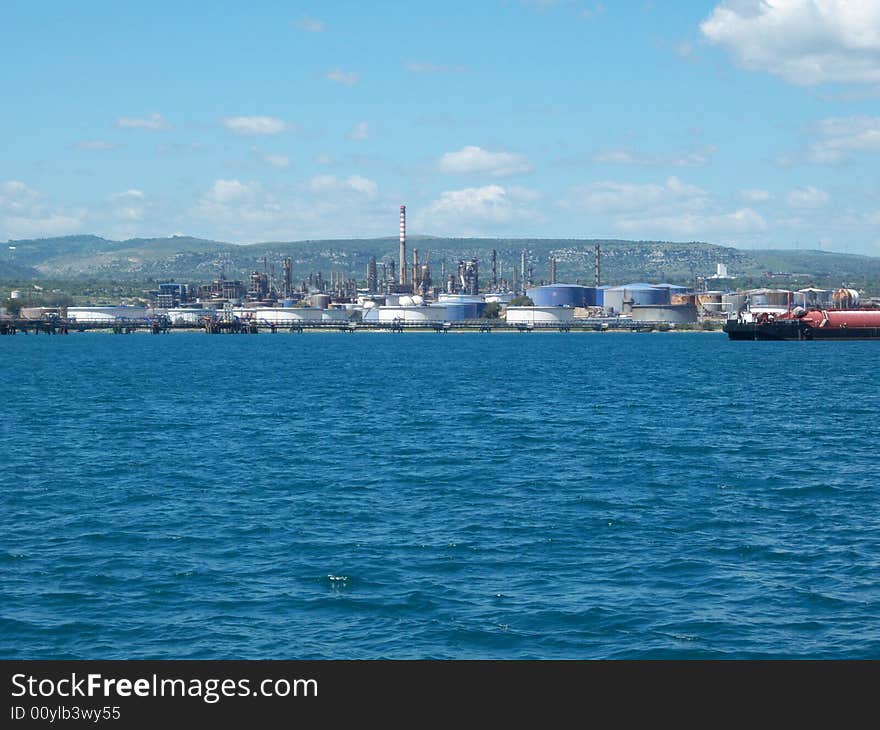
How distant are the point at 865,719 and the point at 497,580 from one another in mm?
11779

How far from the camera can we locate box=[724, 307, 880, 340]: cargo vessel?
17825 centimetres

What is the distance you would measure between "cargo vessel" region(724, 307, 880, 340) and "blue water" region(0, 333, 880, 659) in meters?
119

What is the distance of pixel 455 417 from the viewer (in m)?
59.5

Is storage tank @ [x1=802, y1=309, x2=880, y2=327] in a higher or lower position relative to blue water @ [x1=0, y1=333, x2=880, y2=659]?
higher

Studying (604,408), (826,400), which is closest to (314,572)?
(604,408)

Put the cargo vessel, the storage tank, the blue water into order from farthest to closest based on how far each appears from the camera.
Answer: the storage tank, the cargo vessel, the blue water

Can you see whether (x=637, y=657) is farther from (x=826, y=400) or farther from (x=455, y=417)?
(x=826, y=400)

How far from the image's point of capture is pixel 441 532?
2848cm

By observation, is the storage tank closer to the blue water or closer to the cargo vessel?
the cargo vessel

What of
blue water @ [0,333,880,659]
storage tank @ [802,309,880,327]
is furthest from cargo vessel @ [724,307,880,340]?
blue water @ [0,333,880,659]

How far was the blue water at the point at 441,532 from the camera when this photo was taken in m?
20.4

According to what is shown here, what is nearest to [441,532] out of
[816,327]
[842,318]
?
[816,327]

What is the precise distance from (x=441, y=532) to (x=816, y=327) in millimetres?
161849

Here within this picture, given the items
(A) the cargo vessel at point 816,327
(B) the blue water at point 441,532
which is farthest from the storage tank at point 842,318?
(B) the blue water at point 441,532
